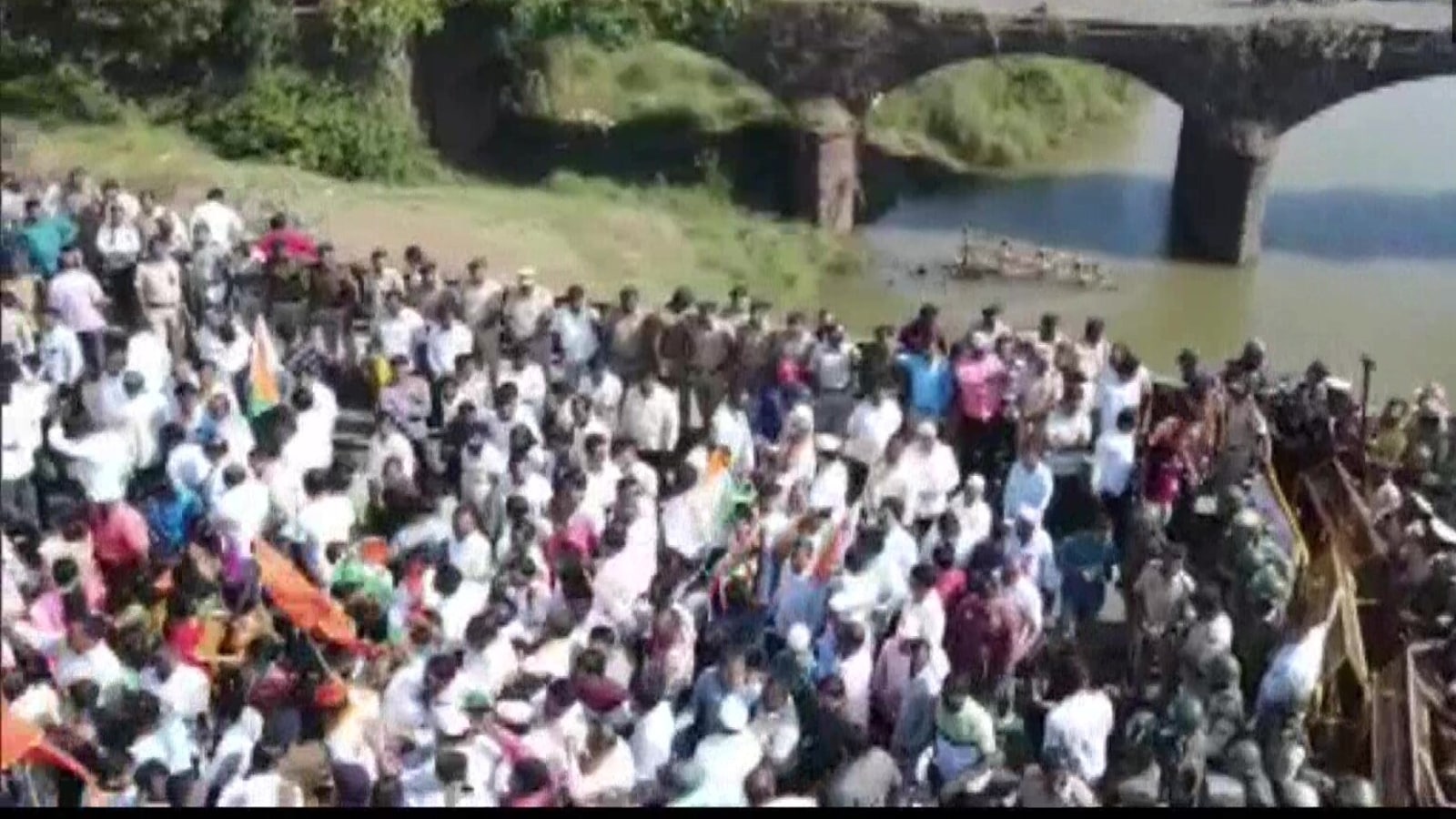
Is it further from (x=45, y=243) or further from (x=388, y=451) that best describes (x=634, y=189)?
(x=388, y=451)

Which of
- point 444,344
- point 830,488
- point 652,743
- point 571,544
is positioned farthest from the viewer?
point 444,344

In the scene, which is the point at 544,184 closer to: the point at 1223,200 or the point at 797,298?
the point at 797,298

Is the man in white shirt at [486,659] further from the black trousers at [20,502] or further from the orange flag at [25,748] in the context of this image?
the black trousers at [20,502]

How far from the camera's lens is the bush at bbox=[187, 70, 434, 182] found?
23781mm

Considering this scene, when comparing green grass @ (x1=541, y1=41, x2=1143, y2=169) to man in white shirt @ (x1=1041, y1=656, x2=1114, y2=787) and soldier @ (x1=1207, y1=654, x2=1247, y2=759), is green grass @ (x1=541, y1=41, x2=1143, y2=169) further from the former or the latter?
man in white shirt @ (x1=1041, y1=656, x2=1114, y2=787)

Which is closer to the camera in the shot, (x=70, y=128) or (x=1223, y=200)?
(x=70, y=128)

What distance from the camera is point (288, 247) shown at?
14.4 m

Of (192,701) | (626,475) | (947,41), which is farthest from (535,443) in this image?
(947,41)

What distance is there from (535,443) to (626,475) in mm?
598

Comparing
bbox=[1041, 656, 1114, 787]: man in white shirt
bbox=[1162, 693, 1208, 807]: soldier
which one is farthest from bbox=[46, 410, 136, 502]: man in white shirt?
bbox=[1162, 693, 1208, 807]: soldier

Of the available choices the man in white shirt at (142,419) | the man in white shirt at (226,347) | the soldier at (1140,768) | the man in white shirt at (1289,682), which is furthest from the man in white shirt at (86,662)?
the man in white shirt at (1289,682)

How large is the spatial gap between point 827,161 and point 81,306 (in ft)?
52.3

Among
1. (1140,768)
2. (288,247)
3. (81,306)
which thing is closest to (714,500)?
(1140,768)

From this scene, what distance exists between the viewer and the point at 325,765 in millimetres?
10359
